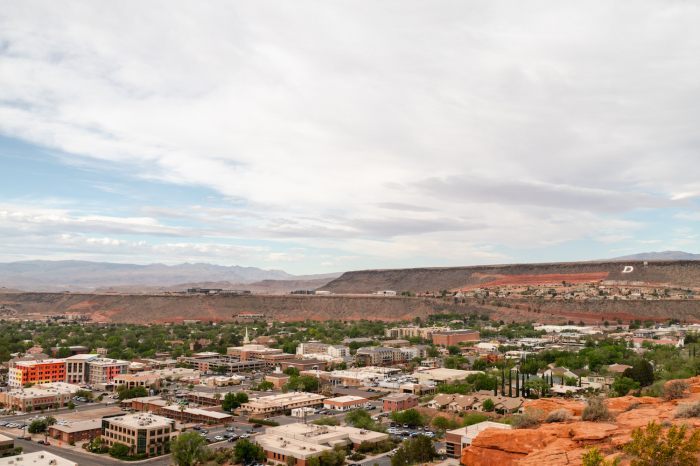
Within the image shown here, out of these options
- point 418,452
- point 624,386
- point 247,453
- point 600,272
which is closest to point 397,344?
point 624,386

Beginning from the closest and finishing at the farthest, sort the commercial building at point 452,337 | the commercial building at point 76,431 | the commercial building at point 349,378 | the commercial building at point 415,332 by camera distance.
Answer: the commercial building at point 76,431
the commercial building at point 349,378
the commercial building at point 452,337
the commercial building at point 415,332

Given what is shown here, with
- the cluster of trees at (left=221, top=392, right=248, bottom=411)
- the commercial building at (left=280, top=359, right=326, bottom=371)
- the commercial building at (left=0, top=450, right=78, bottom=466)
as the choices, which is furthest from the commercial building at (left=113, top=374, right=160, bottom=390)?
the commercial building at (left=0, top=450, right=78, bottom=466)

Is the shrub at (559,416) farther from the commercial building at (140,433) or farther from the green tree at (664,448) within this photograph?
the commercial building at (140,433)

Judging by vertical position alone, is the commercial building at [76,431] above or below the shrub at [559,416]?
below

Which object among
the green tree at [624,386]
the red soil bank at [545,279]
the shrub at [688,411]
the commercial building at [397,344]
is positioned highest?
the red soil bank at [545,279]

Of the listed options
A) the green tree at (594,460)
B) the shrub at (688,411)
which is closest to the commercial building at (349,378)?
the shrub at (688,411)

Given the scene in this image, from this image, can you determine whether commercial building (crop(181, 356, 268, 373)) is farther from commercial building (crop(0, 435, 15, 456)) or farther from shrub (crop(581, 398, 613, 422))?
shrub (crop(581, 398, 613, 422))

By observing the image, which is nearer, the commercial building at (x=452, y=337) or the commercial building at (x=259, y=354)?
the commercial building at (x=259, y=354)

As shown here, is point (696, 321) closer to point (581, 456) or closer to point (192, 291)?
point (581, 456)
